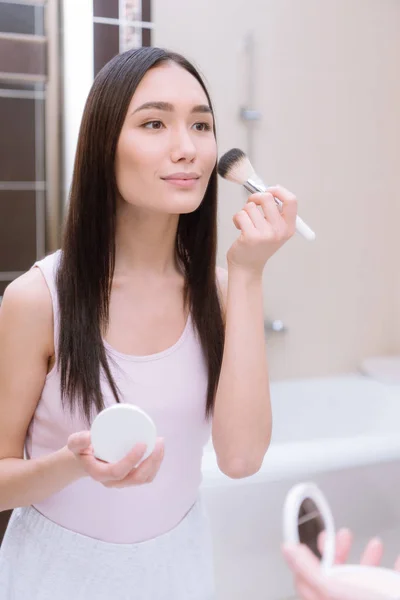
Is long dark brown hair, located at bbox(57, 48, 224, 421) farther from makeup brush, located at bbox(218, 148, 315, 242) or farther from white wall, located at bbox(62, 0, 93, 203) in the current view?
white wall, located at bbox(62, 0, 93, 203)

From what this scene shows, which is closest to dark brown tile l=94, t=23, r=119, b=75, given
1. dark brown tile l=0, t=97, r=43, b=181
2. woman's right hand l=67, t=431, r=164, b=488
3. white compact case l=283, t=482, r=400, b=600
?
dark brown tile l=0, t=97, r=43, b=181

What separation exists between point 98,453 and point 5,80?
0.90 m

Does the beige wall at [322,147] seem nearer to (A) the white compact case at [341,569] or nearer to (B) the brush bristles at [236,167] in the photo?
(B) the brush bristles at [236,167]

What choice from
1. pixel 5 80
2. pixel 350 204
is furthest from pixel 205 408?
pixel 350 204

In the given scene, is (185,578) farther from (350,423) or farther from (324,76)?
(324,76)

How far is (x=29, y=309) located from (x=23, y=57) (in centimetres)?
73

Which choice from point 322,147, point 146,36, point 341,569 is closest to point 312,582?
point 341,569

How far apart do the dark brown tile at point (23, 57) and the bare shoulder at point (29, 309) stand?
70 centimetres

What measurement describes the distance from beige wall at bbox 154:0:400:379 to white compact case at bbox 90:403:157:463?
3.83ft

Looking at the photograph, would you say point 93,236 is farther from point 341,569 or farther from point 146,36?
point 146,36

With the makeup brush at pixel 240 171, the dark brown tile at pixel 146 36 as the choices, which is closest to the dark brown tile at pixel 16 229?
the dark brown tile at pixel 146 36

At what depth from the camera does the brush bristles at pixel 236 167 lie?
52cm

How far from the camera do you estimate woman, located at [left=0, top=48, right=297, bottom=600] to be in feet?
1.63

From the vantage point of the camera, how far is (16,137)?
45.1 inches
